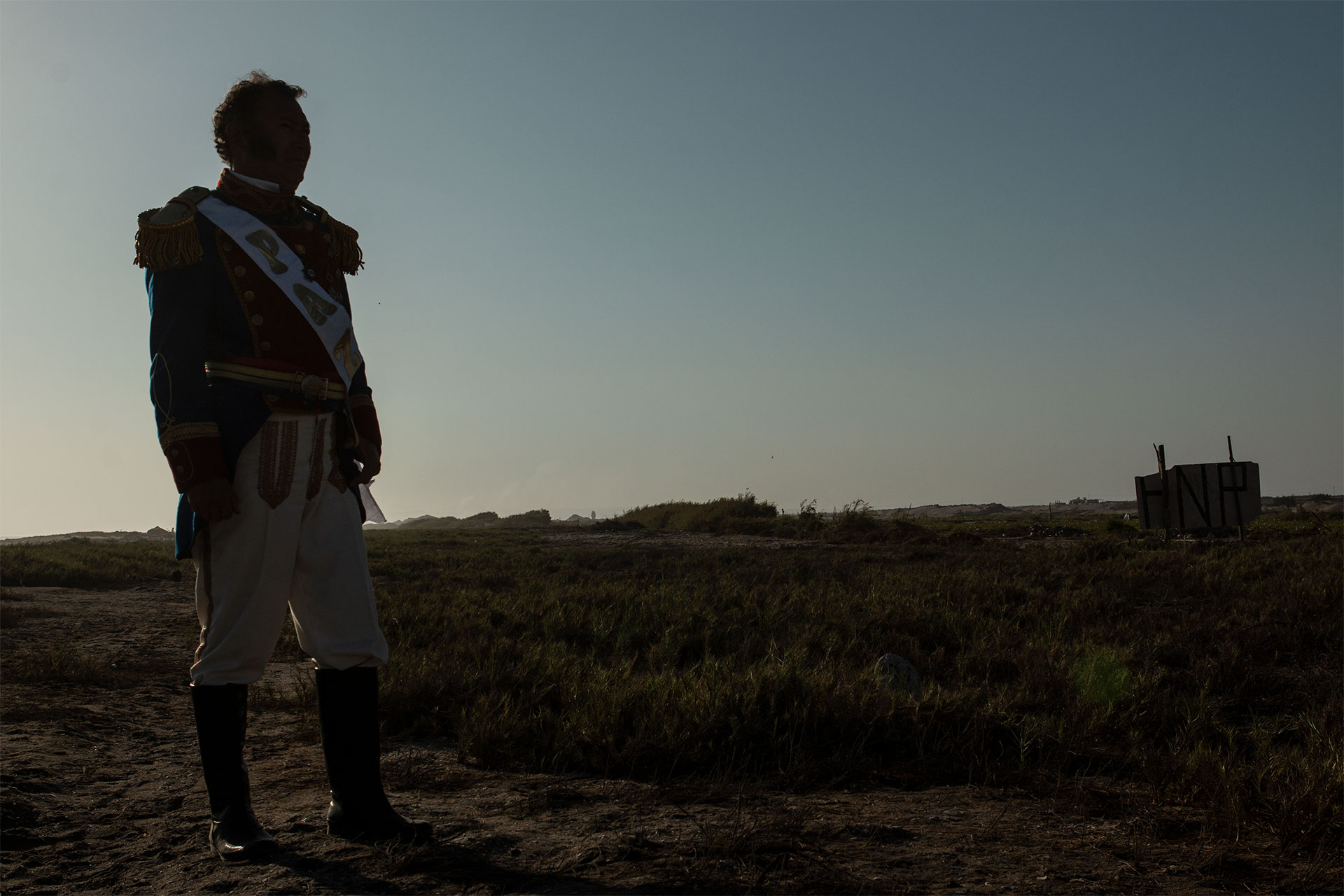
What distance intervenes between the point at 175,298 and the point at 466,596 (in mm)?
5493

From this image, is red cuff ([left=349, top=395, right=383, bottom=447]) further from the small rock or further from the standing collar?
the small rock

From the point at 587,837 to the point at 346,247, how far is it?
190cm

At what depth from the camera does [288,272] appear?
2496 millimetres

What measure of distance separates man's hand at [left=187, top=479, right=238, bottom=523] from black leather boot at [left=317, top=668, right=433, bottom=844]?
1.70 feet

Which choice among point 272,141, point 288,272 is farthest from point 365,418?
point 272,141

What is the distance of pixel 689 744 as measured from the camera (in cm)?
297

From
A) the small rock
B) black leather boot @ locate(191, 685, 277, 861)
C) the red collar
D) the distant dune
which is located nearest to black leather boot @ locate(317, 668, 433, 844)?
black leather boot @ locate(191, 685, 277, 861)

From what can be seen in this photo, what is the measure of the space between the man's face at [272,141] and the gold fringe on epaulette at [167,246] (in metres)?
0.29

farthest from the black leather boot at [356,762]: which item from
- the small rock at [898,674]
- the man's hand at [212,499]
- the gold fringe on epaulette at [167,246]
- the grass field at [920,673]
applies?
the small rock at [898,674]

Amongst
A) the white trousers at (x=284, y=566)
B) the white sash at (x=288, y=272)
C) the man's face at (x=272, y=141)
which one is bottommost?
the white trousers at (x=284, y=566)

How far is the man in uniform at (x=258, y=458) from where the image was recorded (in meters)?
2.28

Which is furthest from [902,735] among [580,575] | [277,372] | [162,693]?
[580,575]

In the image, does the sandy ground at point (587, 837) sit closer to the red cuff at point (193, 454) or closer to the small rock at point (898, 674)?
the red cuff at point (193, 454)

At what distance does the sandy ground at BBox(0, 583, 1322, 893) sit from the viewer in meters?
1.94
